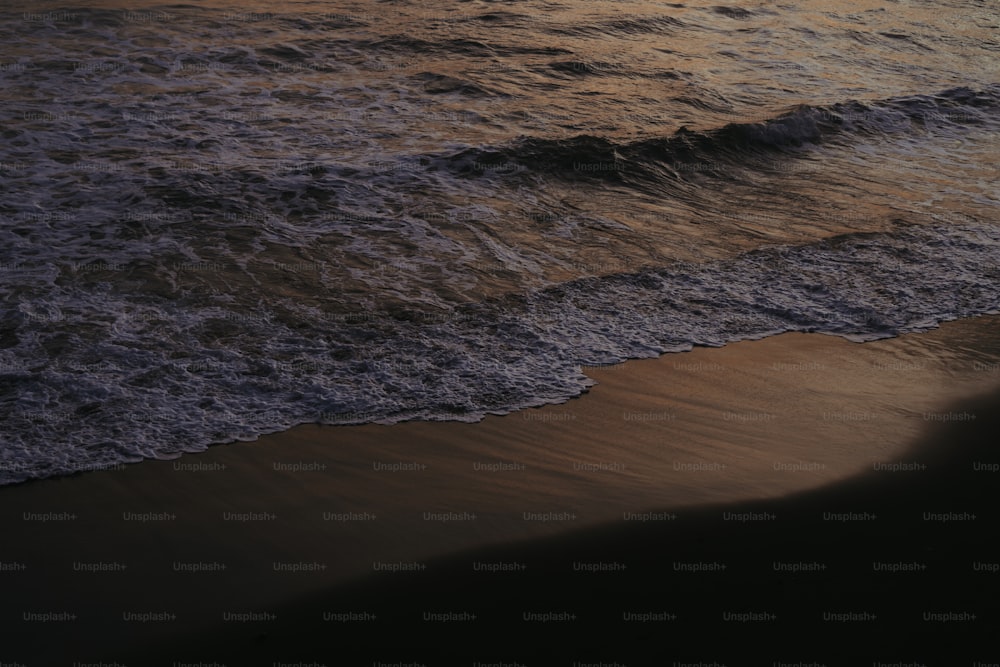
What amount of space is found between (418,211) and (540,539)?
5891 millimetres

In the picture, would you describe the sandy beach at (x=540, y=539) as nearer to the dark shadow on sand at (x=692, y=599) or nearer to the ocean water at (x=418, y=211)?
the dark shadow on sand at (x=692, y=599)

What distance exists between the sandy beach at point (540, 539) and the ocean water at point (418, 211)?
538 millimetres

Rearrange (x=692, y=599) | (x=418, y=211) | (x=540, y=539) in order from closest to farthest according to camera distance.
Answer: (x=692, y=599)
(x=540, y=539)
(x=418, y=211)

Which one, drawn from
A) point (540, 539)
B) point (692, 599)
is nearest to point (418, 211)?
point (540, 539)

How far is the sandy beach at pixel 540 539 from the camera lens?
13.3 ft

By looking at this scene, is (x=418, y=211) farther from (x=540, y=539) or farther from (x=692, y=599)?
(x=692, y=599)

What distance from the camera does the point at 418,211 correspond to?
9.95 meters

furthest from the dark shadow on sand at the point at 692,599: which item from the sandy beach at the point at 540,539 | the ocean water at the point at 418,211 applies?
the ocean water at the point at 418,211

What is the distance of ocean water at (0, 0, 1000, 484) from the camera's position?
6406mm

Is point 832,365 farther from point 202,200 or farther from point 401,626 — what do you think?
point 202,200

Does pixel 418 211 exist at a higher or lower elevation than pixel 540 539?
higher

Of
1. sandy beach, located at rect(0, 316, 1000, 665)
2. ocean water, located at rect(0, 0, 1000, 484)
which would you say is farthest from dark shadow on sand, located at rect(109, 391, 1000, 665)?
ocean water, located at rect(0, 0, 1000, 484)

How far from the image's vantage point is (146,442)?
18.1ft

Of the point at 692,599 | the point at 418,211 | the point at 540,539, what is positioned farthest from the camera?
the point at 418,211
